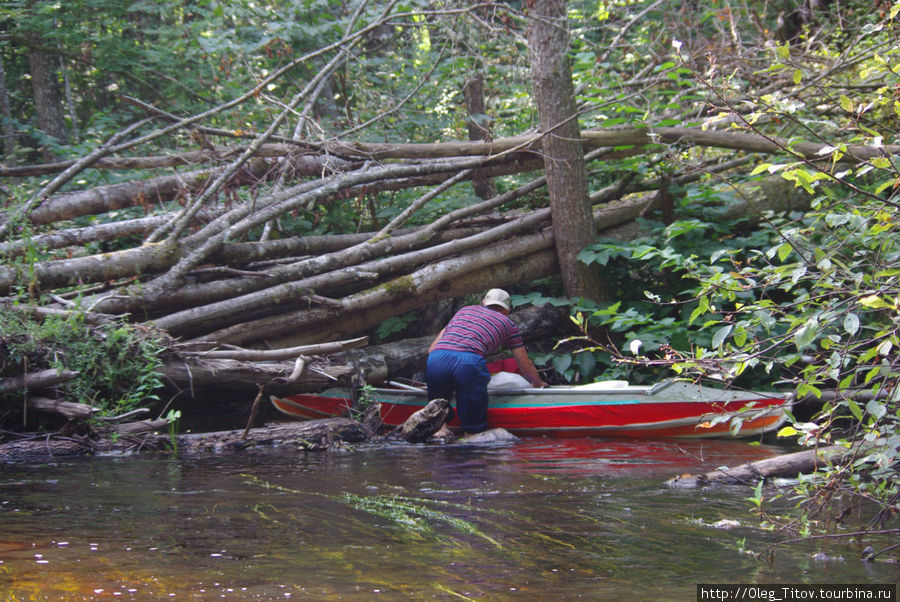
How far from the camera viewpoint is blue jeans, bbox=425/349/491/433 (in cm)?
717

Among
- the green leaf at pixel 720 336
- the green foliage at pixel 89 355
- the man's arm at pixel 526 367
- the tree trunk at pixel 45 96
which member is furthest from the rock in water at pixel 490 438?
the tree trunk at pixel 45 96

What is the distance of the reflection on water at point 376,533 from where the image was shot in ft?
9.16

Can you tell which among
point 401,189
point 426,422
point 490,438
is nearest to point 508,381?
point 490,438

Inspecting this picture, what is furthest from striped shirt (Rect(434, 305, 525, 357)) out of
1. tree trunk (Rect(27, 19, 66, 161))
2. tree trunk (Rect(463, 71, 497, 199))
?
tree trunk (Rect(27, 19, 66, 161))

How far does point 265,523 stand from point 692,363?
2.29m

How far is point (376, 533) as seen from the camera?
3594 mm

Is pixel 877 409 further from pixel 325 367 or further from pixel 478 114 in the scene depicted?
pixel 478 114

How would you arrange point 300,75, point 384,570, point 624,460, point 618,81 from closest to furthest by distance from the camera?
point 384,570, point 624,460, point 618,81, point 300,75

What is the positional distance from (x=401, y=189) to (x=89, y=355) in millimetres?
4669

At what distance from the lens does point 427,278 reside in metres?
8.16

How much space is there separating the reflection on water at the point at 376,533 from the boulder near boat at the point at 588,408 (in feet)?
3.78

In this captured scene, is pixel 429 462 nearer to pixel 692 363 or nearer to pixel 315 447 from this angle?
pixel 315 447

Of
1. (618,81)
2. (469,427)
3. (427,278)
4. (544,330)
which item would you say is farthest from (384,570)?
(618,81)

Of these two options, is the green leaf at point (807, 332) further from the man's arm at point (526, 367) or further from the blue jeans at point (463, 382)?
the man's arm at point (526, 367)
